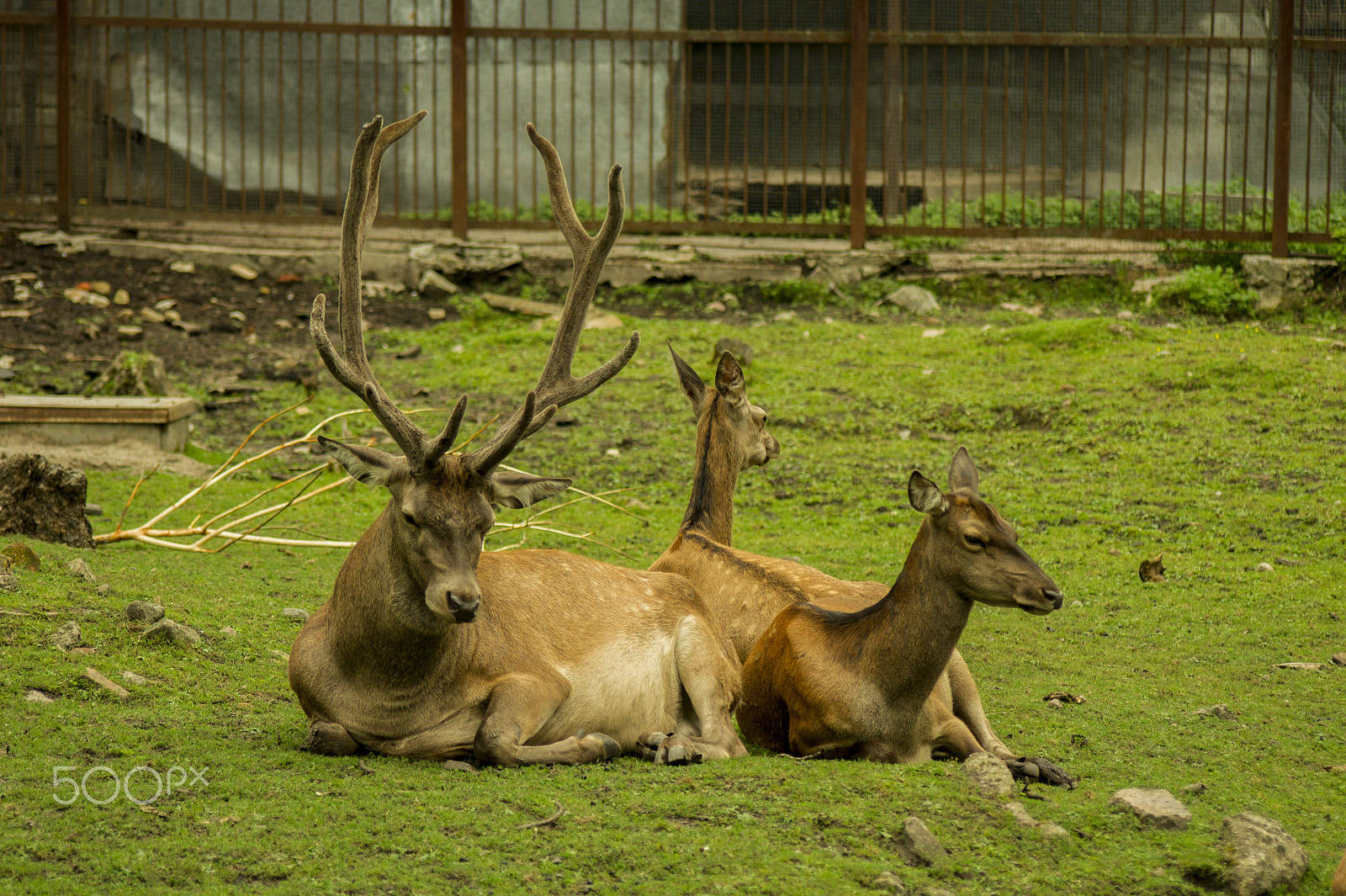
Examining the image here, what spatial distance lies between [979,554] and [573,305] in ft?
6.57

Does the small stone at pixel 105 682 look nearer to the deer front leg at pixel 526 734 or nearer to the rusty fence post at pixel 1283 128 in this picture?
the deer front leg at pixel 526 734

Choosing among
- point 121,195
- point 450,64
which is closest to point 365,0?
point 450,64

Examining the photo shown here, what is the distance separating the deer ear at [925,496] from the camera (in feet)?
16.3

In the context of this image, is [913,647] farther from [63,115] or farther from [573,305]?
[63,115]

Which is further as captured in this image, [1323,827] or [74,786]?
[1323,827]

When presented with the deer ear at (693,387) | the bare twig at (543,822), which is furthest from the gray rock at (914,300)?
the bare twig at (543,822)

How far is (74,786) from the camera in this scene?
13.1 feet

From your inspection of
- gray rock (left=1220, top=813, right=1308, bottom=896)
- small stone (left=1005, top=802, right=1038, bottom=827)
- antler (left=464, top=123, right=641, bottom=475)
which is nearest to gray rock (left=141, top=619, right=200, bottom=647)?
antler (left=464, top=123, right=641, bottom=475)

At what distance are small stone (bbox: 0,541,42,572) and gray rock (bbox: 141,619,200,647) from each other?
106cm

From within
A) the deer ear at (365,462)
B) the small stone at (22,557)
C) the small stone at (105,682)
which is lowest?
the small stone at (105,682)

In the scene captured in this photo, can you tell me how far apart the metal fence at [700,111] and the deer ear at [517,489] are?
1030 cm

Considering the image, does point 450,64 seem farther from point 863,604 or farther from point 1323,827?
point 1323,827

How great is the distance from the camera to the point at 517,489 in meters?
4.87

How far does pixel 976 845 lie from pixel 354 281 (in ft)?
10.3
